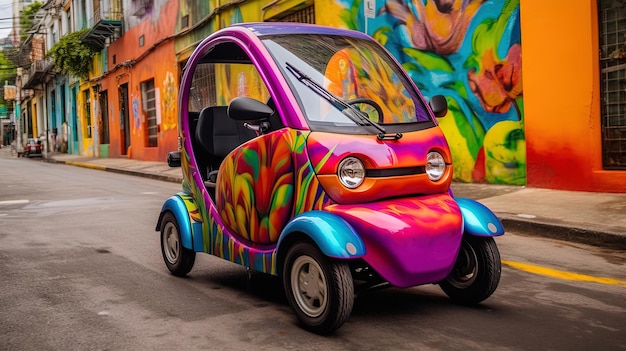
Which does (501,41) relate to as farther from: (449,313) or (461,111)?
(449,313)

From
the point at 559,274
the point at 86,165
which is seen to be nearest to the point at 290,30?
the point at 559,274

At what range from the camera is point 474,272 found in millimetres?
3969

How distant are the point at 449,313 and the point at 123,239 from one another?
4.24 m

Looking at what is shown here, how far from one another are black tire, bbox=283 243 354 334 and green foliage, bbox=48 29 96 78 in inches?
1301

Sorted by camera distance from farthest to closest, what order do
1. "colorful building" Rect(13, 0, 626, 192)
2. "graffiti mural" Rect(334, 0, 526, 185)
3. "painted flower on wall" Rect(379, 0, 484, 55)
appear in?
"painted flower on wall" Rect(379, 0, 484, 55)
"graffiti mural" Rect(334, 0, 526, 185)
"colorful building" Rect(13, 0, 626, 192)

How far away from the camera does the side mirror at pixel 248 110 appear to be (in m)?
3.83

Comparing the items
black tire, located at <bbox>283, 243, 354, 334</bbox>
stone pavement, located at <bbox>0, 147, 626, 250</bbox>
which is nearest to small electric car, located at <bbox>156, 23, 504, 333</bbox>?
black tire, located at <bbox>283, 243, 354, 334</bbox>

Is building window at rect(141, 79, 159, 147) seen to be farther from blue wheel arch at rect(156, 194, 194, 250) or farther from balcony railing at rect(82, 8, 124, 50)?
blue wheel arch at rect(156, 194, 194, 250)

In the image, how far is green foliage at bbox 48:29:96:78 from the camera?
34.3 m

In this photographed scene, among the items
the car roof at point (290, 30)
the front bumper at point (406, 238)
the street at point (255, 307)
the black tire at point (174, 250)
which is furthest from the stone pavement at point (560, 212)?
the black tire at point (174, 250)

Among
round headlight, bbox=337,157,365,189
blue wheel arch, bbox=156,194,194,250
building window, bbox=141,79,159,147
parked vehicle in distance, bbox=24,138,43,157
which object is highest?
building window, bbox=141,79,159,147

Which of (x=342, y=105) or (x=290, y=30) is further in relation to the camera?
(x=290, y=30)

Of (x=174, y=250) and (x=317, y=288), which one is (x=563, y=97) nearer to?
(x=174, y=250)

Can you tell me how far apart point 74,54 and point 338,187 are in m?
34.0
